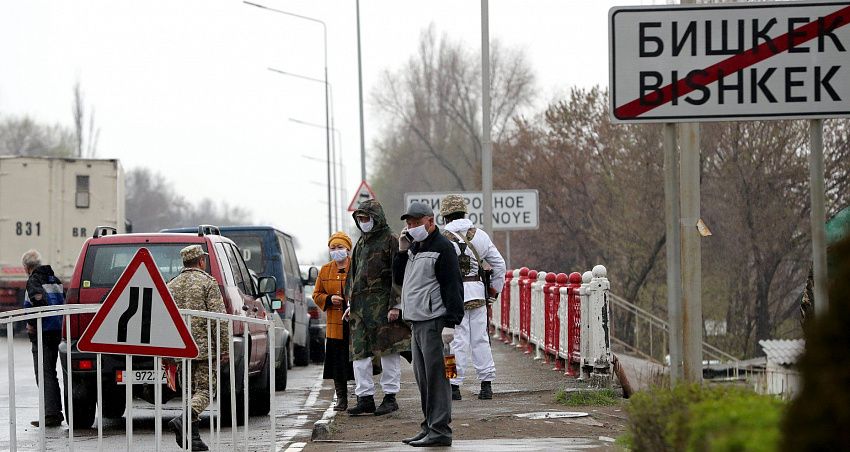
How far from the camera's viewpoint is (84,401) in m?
12.7

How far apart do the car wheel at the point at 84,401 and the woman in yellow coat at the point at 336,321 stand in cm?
210

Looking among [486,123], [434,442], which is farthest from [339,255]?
[486,123]

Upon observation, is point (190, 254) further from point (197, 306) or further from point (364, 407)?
point (364, 407)

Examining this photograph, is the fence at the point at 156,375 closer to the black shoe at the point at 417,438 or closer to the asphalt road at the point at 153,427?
the asphalt road at the point at 153,427

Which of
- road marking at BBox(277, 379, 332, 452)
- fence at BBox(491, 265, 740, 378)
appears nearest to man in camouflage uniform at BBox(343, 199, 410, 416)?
road marking at BBox(277, 379, 332, 452)

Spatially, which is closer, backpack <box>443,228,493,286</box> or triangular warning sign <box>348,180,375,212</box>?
backpack <box>443,228,493,286</box>

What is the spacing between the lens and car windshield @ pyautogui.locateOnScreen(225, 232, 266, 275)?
808 inches

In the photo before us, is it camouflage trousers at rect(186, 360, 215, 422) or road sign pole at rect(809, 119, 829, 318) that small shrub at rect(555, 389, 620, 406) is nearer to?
camouflage trousers at rect(186, 360, 215, 422)

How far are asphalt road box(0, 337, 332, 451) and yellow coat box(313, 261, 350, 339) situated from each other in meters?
0.88

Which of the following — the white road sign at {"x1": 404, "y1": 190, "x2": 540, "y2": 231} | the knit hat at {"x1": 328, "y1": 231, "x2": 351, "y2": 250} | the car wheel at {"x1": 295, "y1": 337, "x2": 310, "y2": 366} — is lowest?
the car wheel at {"x1": 295, "y1": 337, "x2": 310, "y2": 366}

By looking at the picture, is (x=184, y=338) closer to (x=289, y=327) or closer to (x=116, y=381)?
(x=116, y=381)

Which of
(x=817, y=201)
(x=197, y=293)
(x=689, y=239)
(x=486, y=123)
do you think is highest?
(x=486, y=123)

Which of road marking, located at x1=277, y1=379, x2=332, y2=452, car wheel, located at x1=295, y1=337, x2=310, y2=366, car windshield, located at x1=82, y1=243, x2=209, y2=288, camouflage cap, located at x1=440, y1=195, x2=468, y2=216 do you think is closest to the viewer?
road marking, located at x1=277, y1=379, x2=332, y2=452

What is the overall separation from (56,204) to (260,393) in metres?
20.1
